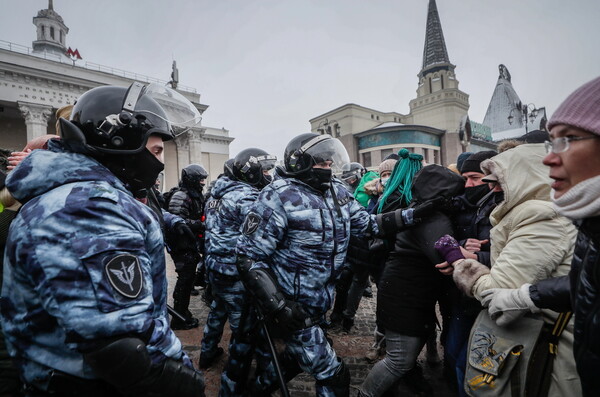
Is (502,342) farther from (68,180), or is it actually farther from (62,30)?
(62,30)

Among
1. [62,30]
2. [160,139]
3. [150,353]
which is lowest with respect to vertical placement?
[150,353]

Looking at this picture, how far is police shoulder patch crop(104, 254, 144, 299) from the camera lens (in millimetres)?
999

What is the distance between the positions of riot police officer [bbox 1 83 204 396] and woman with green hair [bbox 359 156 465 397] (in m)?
1.65

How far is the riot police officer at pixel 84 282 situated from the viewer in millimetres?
970

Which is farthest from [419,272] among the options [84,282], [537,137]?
[537,137]

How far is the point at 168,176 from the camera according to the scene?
31.2m

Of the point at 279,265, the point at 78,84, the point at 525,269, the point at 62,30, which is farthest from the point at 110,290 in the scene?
the point at 62,30

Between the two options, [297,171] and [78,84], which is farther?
[78,84]

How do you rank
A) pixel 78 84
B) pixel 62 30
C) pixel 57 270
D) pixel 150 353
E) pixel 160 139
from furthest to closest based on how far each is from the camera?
pixel 62 30
pixel 78 84
pixel 160 139
pixel 150 353
pixel 57 270

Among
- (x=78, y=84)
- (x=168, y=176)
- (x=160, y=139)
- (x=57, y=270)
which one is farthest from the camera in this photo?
(x=168, y=176)

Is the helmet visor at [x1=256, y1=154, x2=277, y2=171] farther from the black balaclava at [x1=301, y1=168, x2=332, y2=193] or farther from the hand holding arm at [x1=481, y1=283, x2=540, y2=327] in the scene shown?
the hand holding arm at [x1=481, y1=283, x2=540, y2=327]

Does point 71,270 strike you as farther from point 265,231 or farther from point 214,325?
point 214,325

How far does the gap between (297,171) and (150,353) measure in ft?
5.68

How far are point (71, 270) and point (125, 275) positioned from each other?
0.52 feet
